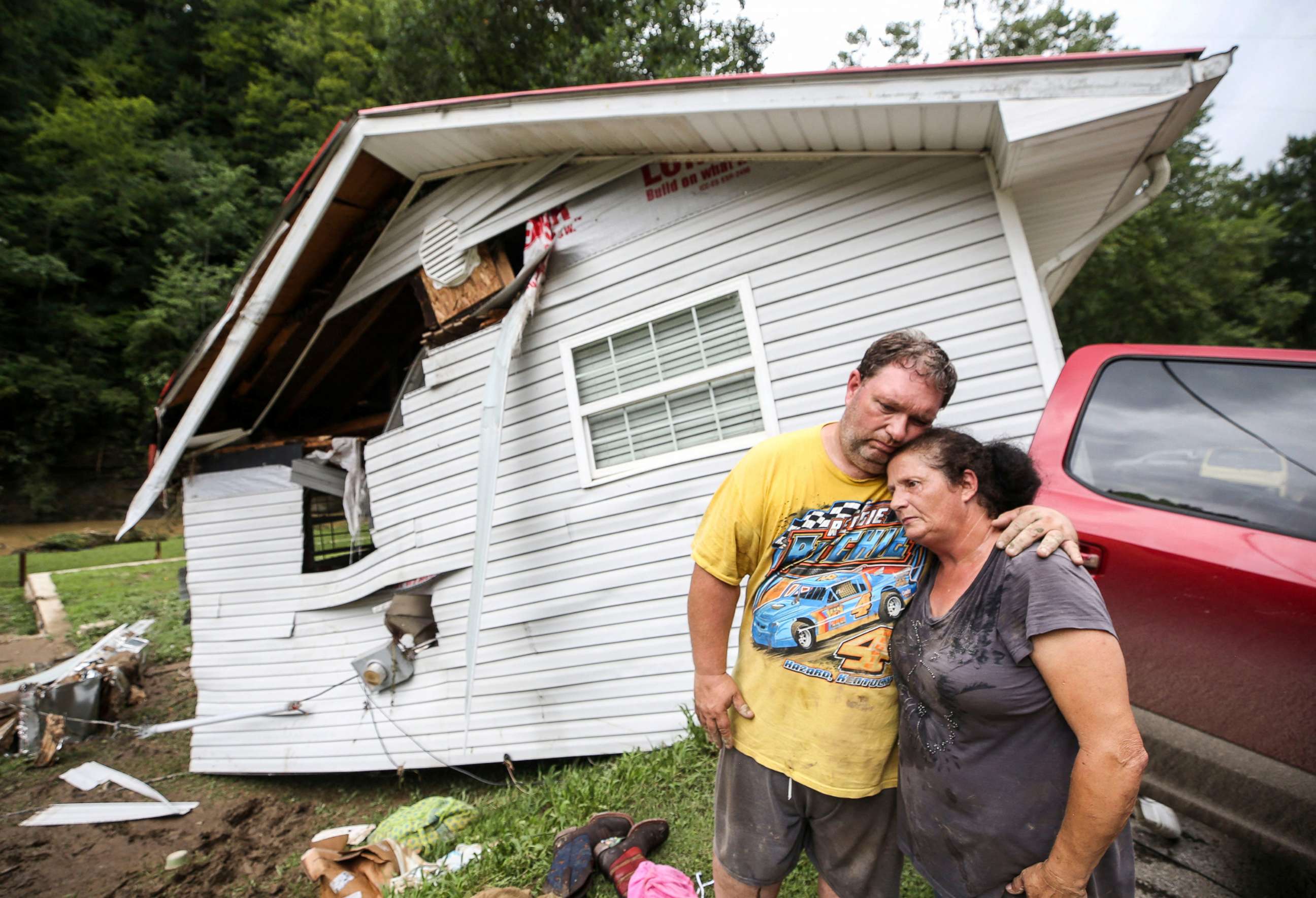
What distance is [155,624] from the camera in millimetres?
12328

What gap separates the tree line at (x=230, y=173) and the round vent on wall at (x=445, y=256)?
11.9 metres

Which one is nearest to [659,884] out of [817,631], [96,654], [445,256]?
[817,631]

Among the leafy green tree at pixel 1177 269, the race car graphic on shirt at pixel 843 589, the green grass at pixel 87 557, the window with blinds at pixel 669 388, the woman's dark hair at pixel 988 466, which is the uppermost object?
the leafy green tree at pixel 1177 269

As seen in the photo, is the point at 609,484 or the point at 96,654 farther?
the point at 96,654

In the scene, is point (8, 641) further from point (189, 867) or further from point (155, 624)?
point (189, 867)

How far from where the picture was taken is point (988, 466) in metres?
1.64

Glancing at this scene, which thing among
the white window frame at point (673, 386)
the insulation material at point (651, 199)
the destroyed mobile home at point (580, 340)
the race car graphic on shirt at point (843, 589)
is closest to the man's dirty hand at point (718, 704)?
the race car graphic on shirt at point (843, 589)

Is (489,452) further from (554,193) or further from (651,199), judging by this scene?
(651,199)

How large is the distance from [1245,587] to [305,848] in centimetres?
691

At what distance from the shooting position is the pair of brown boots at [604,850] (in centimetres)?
297

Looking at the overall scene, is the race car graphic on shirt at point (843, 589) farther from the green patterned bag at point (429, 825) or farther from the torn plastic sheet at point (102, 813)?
the torn plastic sheet at point (102, 813)

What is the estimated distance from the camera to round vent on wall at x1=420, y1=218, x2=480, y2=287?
5598mm

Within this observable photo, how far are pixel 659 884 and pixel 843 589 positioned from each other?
1.73 m

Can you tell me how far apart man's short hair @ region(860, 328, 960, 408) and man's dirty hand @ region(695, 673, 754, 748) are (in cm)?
96
